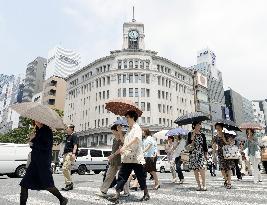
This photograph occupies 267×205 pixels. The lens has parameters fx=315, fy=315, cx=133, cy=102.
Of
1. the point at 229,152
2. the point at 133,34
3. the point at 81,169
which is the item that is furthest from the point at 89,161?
the point at 133,34

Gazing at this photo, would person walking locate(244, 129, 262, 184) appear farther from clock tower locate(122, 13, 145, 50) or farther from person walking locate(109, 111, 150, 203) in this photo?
clock tower locate(122, 13, 145, 50)

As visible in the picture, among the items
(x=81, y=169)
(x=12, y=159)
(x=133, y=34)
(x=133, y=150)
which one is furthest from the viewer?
(x=133, y=34)

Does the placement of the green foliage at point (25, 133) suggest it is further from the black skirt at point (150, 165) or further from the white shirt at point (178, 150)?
the black skirt at point (150, 165)

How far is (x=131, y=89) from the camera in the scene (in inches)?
2518

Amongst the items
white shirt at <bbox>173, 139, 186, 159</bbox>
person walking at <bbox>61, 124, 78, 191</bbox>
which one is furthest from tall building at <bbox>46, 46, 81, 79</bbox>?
person walking at <bbox>61, 124, 78, 191</bbox>

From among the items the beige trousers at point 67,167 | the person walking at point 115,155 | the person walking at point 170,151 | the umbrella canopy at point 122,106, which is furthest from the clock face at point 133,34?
the person walking at point 115,155

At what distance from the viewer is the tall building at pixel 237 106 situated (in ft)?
406

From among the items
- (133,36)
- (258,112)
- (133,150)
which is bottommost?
(133,150)

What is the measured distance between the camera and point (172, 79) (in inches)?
2717

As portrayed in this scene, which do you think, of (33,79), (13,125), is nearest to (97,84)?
(33,79)

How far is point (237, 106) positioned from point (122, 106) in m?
128

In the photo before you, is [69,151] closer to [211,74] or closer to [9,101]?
[211,74]

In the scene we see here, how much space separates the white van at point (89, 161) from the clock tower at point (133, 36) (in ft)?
164

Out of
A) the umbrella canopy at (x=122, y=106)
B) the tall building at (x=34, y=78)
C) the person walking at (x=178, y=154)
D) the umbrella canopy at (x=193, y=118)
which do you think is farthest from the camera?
the tall building at (x=34, y=78)
